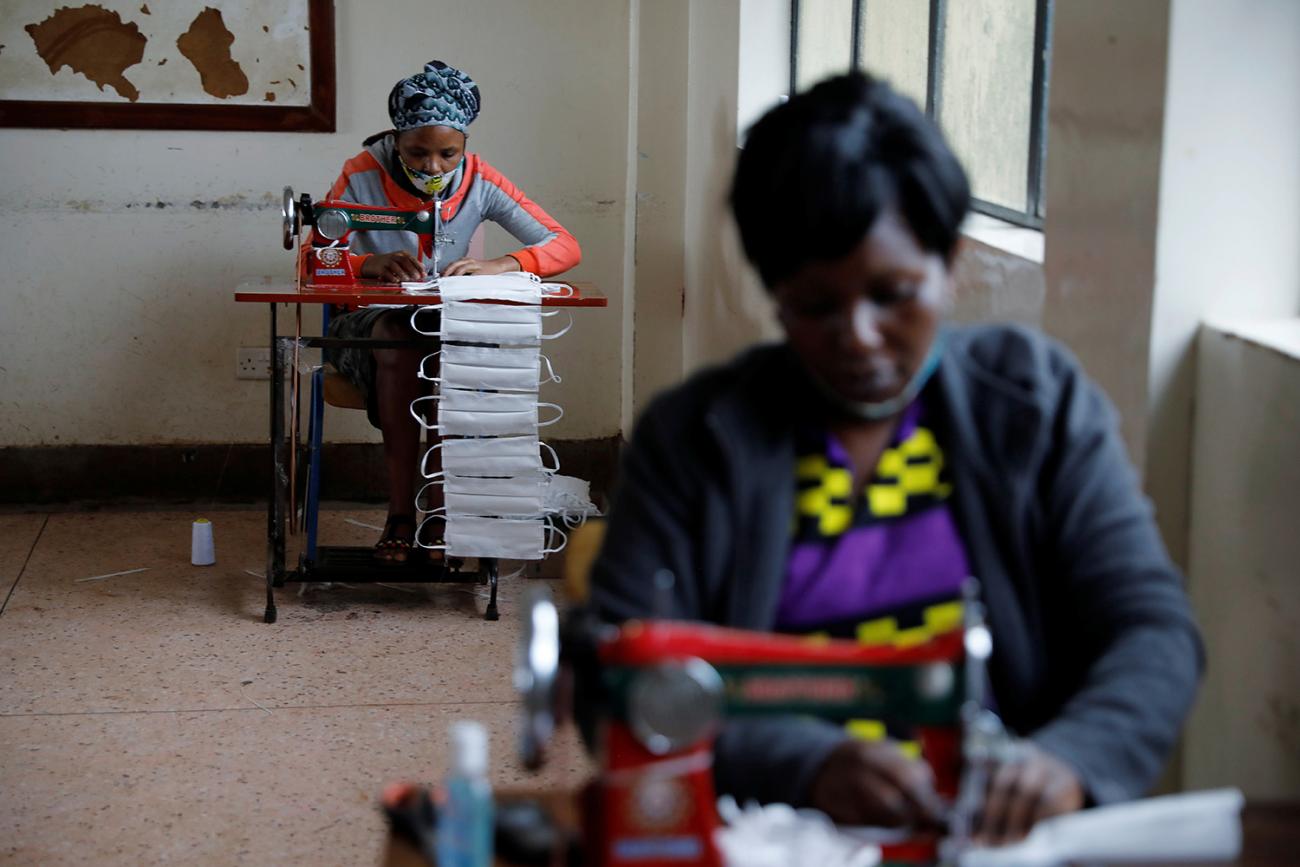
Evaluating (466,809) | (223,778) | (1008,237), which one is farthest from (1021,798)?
(223,778)

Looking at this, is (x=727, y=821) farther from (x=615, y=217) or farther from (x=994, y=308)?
(x=615, y=217)

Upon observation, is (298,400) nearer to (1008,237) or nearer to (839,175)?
(1008,237)

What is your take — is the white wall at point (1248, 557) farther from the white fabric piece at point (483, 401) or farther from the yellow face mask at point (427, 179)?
the yellow face mask at point (427, 179)

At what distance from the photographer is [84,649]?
3414 mm

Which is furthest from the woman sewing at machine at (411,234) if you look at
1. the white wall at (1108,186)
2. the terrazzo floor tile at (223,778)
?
the white wall at (1108,186)

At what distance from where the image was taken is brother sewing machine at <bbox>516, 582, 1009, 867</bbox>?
0.97 metres

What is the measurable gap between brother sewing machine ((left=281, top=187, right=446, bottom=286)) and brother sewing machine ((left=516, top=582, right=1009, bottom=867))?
2669mm

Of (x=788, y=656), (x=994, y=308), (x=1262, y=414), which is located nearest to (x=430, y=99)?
(x=994, y=308)

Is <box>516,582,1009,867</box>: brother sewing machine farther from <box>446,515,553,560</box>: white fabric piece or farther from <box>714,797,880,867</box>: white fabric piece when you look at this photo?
<box>446,515,553,560</box>: white fabric piece

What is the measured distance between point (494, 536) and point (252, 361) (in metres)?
1.44

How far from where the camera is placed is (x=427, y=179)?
3.72m

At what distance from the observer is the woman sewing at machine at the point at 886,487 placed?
1.12 m

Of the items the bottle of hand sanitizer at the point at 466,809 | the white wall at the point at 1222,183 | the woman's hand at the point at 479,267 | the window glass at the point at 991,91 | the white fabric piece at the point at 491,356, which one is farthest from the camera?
the woman's hand at the point at 479,267

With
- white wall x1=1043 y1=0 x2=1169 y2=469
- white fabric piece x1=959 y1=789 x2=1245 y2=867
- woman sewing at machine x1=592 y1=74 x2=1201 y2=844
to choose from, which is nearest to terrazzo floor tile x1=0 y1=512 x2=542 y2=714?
white wall x1=1043 y1=0 x2=1169 y2=469
